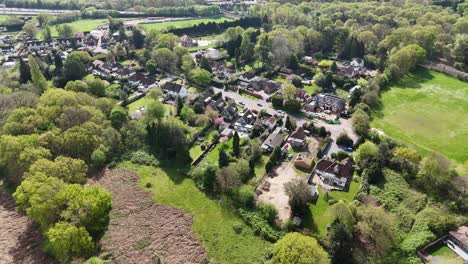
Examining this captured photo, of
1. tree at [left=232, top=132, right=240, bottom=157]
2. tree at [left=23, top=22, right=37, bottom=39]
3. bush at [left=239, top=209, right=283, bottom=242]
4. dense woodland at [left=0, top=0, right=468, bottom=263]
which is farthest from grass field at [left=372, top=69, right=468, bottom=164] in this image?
tree at [left=23, top=22, right=37, bottom=39]

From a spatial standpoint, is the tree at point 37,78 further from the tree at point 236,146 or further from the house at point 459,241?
the house at point 459,241

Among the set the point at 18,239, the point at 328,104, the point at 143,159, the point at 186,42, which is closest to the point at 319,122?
the point at 328,104

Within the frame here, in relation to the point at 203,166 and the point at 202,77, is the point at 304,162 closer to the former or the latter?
the point at 203,166

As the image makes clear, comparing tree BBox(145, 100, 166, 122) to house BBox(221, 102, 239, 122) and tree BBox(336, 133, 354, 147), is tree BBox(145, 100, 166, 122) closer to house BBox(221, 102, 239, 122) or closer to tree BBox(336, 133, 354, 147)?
house BBox(221, 102, 239, 122)

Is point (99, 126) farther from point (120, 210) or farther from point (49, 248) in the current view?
point (49, 248)

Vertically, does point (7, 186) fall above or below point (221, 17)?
below

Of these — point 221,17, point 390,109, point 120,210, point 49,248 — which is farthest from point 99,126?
point 221,17

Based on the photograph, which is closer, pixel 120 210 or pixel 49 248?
pixel 49 248

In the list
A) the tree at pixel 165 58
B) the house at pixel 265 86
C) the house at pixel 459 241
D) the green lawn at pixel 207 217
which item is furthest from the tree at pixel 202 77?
the house at pixel 459 241
